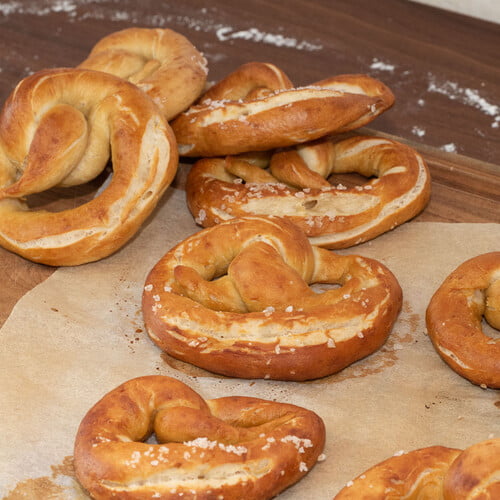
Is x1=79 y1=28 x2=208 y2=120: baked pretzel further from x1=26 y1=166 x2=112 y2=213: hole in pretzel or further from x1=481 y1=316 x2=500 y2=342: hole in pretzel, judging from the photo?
x1=481 y1=316 x2=500 y2=342: hole in pretzel

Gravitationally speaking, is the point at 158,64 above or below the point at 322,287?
above

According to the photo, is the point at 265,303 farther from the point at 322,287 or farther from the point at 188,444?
the point at 188,444

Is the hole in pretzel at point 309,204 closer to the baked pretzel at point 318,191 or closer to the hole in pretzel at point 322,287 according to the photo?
the baked pretzel at point 318,191

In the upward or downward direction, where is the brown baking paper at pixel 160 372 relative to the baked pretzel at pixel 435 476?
downward

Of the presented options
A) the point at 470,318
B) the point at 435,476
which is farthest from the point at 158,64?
the point at 435,476

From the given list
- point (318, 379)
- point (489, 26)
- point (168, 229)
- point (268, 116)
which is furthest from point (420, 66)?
point (318, 379)

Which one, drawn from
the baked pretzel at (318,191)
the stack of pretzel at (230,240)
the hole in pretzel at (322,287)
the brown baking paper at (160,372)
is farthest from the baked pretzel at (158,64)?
the hole in pretzel at (322,287)
